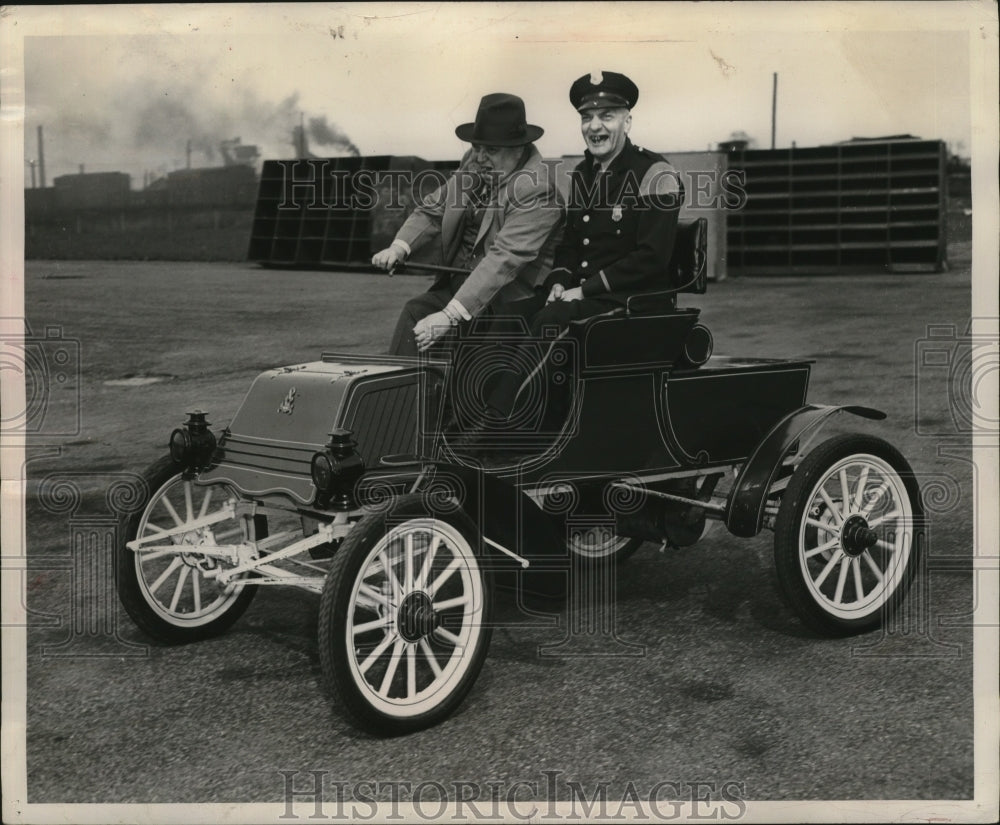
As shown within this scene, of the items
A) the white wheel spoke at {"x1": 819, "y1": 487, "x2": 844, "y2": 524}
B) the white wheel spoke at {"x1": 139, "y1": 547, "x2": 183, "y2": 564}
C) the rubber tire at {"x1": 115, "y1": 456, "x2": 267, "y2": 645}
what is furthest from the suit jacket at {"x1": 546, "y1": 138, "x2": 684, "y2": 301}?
the white wheel spoke at {"x1": 139, "y1": 547, "x2": 183, "y2": 564}

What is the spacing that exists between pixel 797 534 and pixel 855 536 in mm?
334

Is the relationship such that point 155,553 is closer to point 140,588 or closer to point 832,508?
point 140,588

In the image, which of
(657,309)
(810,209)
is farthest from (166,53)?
(810,209)

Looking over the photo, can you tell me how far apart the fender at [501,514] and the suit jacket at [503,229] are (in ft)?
2.20

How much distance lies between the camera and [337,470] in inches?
146

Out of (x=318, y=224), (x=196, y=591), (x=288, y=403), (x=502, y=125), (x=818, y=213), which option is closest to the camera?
(x=288, y=403)

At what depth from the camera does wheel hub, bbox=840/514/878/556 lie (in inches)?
183

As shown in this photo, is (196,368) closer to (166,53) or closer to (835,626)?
(166,53)

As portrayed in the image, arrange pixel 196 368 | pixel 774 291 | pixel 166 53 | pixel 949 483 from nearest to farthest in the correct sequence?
pixel 166 53 → pixel 949 483 → pixel 196 368 → pixel 774 291

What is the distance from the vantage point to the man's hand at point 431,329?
426 cm

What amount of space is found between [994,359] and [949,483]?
218 cm

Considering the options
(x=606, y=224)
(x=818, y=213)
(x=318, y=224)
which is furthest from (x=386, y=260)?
(x=818, y=213)

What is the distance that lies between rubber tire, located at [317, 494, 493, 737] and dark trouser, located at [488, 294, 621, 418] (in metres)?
0.60

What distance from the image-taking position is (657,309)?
4465 millimetres
